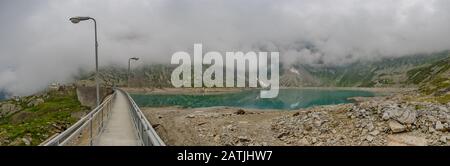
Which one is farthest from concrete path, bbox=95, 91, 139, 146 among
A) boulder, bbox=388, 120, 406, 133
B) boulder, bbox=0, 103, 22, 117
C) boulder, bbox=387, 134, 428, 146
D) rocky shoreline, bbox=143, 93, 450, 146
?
boulder, bbox=0, 103, 22, 117

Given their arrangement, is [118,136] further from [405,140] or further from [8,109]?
[8,109]

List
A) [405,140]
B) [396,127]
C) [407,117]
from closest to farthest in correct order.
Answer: [405,140] → [396,127] → [407,117]

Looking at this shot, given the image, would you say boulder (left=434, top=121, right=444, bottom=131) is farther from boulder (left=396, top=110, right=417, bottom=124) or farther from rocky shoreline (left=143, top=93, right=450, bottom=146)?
boulder (left=396, top=110, right=417, bottom=124)

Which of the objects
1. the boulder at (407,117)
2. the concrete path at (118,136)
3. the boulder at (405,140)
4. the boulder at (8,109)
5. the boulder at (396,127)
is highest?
the concrete path at (118,136)

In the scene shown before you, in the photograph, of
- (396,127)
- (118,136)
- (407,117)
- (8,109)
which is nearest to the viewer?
(118,136)

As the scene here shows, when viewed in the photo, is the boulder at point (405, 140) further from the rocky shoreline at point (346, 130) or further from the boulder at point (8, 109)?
the boulder at point (8, 109)

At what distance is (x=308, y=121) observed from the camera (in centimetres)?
3534

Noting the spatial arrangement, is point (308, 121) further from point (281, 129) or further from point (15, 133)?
point (15, 133)

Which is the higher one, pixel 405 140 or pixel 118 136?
pixel 118 136

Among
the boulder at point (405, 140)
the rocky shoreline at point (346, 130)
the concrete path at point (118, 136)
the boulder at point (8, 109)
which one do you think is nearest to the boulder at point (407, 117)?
the rocky shoreline at point (346, 130)

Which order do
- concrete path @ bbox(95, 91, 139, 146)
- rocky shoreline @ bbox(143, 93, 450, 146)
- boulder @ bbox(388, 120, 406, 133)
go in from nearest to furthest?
1. concrete path @ bbox(95, 91, 139, 146)
2. rocky shoreline @ bbox(143, 93, 450, 146)
3. boulder @ bbox(388, 120, 406, 133)

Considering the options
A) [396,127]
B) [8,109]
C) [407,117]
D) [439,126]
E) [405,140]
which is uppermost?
[407,117]

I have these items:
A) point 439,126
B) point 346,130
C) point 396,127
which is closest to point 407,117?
point 396,127

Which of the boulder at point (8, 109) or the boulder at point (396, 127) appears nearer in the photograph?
the boulder at point (396, 127)
